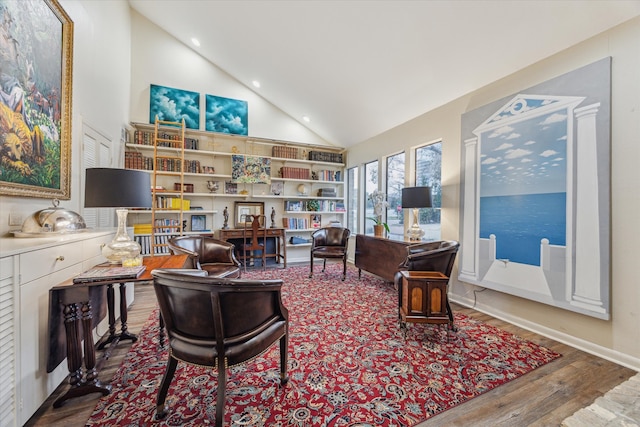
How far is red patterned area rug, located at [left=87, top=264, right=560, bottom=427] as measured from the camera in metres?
1.43

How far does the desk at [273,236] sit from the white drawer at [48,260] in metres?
2.93

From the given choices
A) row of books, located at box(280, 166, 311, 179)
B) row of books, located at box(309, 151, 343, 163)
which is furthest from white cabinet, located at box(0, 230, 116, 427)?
row of books, located at box(309, 151, 343, 163)

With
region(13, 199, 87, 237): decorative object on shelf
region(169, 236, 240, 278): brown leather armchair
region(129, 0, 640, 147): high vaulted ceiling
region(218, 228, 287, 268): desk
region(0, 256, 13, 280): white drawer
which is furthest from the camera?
region(218, 228, 287, 268): desk

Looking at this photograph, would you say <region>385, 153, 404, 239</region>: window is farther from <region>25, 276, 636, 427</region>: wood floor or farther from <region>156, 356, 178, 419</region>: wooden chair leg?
<region>156, 356, 178, 419</region>: wooden chair leg

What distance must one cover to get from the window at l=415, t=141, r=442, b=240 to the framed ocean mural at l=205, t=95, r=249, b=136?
11.7 feet

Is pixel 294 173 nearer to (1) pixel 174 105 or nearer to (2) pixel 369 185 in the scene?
(2) pixel 369 185

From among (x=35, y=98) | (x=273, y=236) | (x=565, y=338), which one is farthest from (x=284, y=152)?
(x=565, y=338)

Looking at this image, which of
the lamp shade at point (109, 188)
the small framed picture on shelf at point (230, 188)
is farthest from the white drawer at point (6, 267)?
the small framed picture on shelf at point (230, 188)

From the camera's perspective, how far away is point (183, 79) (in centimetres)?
490

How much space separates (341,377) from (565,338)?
7.10 ft

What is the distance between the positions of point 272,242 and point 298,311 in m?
2.71

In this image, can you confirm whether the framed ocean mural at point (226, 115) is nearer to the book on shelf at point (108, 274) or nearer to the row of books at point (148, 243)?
the row of books at point (148, 243)

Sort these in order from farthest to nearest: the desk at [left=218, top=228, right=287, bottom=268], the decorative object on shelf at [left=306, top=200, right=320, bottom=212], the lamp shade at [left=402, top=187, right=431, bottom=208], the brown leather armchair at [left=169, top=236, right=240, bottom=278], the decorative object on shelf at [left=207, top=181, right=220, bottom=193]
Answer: the decorative object on shelf at [left=306, top=200, right=320, bottom=212] < the decorative object on shelf at [left=207, top=181, right=220, bottom=193] < the desk at [left=218, top=228, right=287, bottom=268] < the lamp shade at [left=402, top=187, right=431, bottom=208] < the brown leather armchair at [left=169, top=236, right=240, bottom=278]

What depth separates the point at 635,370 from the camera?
186 centimetres
